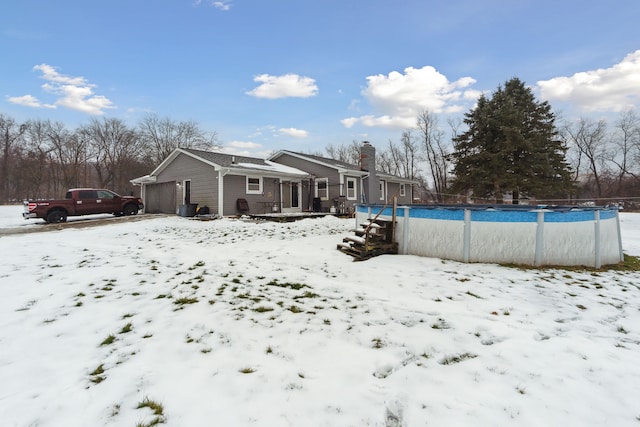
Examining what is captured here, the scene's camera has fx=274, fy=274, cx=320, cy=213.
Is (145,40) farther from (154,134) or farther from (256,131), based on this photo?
(154,134)

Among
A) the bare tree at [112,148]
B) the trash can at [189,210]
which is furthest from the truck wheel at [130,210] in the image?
the bare tree at [112,148]

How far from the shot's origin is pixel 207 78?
56.7 feet

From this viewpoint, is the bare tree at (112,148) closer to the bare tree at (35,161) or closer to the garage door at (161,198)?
the bare tree at (35,161)

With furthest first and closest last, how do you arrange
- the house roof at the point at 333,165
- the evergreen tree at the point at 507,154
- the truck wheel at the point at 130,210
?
1. the evergreen tree at the point at 507,154
2. the house roof at the point at 333,165
3. the truck wheel at the point at 130,210

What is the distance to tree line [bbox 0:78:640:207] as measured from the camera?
23172 millimetres

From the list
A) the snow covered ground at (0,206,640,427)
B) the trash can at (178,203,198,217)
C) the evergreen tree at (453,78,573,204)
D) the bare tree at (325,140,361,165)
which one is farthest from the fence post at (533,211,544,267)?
the bare tree at (325,140,361,165)

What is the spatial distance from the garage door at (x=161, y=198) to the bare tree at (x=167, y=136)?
2083 cm

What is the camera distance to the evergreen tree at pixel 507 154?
2264cm

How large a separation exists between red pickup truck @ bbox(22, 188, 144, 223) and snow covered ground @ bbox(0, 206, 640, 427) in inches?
414

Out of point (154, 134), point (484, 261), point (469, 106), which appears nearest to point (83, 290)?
point (484, 261)

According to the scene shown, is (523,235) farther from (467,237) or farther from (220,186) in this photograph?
(220,186)

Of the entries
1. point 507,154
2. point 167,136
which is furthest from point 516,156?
point 167,136

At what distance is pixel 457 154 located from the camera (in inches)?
998

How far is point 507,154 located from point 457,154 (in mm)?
3899
